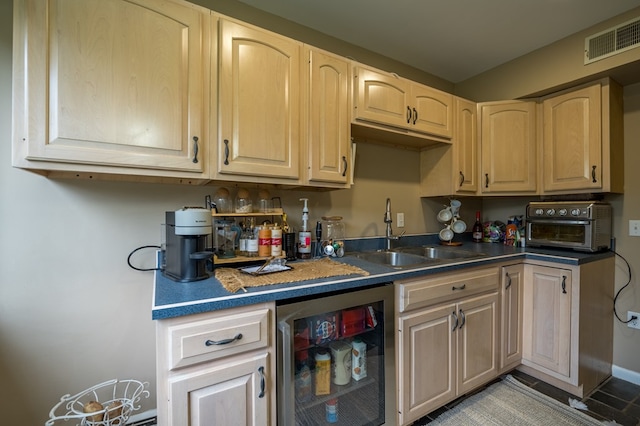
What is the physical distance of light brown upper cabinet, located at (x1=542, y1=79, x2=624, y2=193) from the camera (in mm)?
1856

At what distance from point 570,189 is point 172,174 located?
2636 millimetres

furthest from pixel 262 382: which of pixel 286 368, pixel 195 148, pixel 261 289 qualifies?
pixel 195 148

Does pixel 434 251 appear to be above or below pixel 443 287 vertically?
above

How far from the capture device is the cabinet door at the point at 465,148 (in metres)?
2.16

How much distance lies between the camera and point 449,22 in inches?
72.4

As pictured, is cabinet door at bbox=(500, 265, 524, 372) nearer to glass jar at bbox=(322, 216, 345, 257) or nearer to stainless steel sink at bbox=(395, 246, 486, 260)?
stainless steel sink at bbox=(395, 246, 486, 260)

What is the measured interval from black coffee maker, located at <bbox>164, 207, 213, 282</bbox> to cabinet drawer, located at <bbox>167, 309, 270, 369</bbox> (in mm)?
286

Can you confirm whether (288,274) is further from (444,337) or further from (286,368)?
(444,337)

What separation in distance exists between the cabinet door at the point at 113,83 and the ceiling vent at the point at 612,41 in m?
2.44

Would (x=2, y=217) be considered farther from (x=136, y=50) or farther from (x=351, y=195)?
(x=351, y=195)

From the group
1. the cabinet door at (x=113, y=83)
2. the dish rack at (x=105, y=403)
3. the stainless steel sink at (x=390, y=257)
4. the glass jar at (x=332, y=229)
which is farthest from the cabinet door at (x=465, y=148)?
the dish rack at (x=105, y=403)

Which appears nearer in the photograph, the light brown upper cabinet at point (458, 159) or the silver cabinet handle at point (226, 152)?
the silver cabinet handle at point (226, 152)

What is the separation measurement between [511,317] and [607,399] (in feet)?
2.31

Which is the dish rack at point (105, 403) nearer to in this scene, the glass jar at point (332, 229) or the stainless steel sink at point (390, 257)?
the glass jar at point (332, 229)
